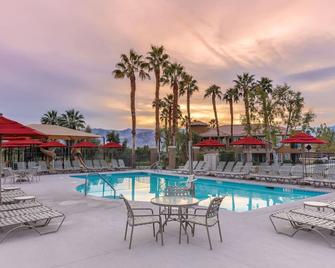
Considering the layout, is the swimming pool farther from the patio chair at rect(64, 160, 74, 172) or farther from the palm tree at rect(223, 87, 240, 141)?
the palm tree at rect(223, 87, 240, 141)

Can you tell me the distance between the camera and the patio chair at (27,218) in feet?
16.6

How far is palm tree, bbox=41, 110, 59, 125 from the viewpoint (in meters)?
34.7

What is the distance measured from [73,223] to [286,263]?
432cm

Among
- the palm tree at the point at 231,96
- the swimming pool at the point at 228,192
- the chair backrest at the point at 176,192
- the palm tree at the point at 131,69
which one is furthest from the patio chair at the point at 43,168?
the palm tree at the point at 231,96

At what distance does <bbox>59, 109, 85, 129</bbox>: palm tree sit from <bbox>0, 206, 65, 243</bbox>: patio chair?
30965mm

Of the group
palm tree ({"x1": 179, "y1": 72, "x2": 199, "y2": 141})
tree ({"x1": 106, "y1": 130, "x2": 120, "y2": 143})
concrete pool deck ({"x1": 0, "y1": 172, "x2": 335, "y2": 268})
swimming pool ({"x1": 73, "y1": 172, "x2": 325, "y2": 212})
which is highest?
palm tree ({"x1": 179, "y1": 72, "x2": 199, "y2": 141})

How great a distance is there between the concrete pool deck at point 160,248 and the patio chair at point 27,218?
157 millimetres

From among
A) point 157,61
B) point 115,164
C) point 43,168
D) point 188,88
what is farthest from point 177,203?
point 188,88

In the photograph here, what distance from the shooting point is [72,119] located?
35812 millimetres

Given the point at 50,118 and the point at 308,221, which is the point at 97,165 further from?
the point at 308,221

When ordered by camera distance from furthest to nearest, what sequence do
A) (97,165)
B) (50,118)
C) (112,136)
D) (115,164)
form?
(112,136)
(50,118)
(115,164)
(97,165)

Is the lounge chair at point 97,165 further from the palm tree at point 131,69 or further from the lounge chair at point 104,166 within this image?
the palm tree at point 131,69

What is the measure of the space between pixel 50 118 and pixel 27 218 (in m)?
32.1

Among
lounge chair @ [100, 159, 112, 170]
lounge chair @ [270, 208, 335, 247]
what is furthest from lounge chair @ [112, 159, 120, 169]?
lounge chair @ [270, 208, 335, 247]
